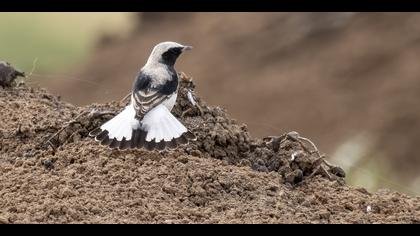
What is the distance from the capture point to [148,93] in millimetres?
4148

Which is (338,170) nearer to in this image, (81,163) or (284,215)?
(284,215)

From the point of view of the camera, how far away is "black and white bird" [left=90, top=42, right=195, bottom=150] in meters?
3.96

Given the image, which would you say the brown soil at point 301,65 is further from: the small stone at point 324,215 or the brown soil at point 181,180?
the small stone at point 324,215

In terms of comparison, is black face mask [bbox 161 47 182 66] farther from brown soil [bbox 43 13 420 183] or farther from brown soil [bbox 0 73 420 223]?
brown soil [bbox 43 13 420 183]

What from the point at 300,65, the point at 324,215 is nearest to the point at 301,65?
the point at 300,65

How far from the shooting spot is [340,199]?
12.4ft

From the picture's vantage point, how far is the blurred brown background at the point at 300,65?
6.99 metres

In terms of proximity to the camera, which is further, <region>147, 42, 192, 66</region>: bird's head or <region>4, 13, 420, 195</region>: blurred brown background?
<region>4, 13, 420, 195</region>: blurred brown background

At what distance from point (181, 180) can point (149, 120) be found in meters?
0.45

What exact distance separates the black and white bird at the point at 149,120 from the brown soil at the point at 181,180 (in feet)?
0.20

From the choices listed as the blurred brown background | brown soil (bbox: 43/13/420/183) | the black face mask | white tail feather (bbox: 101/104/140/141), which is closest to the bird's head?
the black face mask

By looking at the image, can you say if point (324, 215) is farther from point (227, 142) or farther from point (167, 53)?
point (167, 53)

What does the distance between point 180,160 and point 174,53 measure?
719mm

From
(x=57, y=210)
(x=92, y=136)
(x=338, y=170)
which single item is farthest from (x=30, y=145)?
(x=338, y=170)
